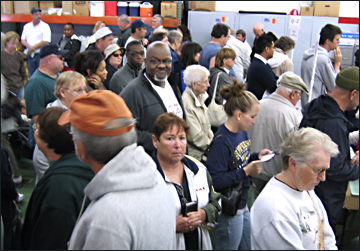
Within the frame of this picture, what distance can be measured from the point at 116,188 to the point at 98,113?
28 cm

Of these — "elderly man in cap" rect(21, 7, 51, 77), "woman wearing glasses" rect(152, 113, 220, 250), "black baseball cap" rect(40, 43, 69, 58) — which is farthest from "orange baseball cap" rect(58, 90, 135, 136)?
"elderly man in cap" rect(21, 7, 51, 77)

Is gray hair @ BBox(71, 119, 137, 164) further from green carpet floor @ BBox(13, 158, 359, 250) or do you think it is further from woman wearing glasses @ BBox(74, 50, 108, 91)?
woman wearing glasses @ BBox(74, 50, 108, 91)

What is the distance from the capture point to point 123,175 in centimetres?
115

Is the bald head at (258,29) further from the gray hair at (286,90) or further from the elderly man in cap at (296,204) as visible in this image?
the elderly man in cap at (296,204)

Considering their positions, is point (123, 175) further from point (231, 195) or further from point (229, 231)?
point (229, 231)

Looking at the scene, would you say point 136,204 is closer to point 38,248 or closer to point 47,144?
point 38,248

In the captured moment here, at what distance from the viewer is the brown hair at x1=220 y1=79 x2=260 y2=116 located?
2.50 m

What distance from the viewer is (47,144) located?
1.75 metres

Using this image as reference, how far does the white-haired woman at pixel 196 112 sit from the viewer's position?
304 cm

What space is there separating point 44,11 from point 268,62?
6362mm

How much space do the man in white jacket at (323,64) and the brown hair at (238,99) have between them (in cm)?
231

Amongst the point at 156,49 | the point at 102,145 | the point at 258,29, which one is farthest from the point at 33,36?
the point at 102,145

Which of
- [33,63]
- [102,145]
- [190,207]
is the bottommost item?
[190,207]

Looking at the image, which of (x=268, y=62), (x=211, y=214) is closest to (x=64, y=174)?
(x=211, y=214)
